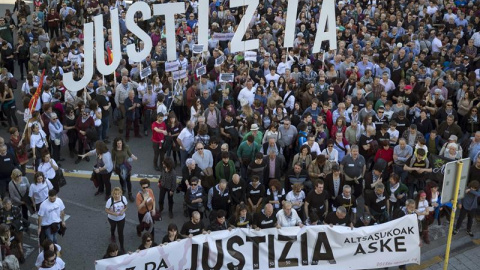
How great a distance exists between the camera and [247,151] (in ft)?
47.3

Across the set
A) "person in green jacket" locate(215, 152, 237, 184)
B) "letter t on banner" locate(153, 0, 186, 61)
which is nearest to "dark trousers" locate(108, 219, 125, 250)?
"person in green jacket" locate(215, 152, 237, 184)

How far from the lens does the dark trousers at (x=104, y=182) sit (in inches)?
558

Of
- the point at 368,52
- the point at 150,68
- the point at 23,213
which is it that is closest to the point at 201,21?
the point at 150,68

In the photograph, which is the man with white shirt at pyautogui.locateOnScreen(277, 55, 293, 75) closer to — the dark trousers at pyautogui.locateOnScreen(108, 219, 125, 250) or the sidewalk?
the sidewalk

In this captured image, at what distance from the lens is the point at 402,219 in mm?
11961

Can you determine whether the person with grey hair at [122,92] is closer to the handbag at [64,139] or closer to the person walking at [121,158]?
the handbag at [64,139]

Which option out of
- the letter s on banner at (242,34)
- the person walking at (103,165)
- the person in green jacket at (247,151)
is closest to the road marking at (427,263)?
the person in green jacket at (247,151)

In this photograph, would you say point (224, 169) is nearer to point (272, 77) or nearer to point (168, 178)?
point (168, 178)

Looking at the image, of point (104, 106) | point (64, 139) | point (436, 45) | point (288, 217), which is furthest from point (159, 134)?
point (436, 45)

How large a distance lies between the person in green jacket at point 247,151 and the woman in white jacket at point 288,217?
2512mm

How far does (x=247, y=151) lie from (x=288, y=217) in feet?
8.84

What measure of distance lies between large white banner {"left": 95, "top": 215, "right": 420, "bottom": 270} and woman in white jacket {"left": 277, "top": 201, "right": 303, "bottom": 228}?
0.30 m

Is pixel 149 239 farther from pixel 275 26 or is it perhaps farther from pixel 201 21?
pixel 275 26

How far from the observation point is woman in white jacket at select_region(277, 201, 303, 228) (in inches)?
472
